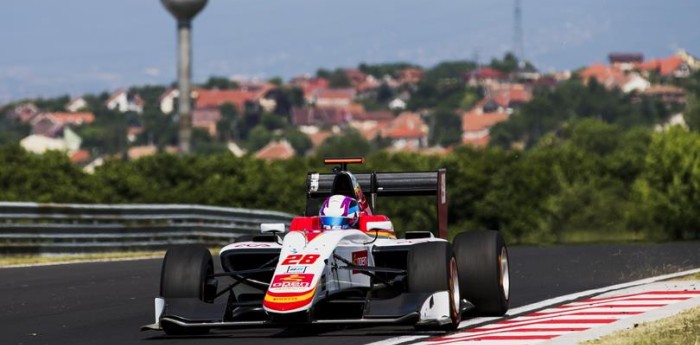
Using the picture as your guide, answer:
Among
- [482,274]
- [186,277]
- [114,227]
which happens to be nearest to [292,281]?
[186,277]

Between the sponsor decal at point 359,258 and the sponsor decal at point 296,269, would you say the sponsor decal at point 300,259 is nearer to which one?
the sponsor decal at point 296,269

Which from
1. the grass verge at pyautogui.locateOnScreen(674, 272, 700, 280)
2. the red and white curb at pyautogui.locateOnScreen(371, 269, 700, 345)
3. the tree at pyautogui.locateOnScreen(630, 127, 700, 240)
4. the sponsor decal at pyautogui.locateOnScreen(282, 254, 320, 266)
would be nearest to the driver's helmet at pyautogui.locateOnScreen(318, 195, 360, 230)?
the red and white curb at pyautogui.locateOnScreen(371, 269, 700, 345)

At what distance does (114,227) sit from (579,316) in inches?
687

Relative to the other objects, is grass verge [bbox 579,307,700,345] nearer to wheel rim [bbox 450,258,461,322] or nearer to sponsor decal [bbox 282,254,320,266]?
wheel rim [bbox 450,258,461,322]

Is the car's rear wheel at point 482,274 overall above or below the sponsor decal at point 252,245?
below

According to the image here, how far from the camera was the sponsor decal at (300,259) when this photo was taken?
44.4 feet

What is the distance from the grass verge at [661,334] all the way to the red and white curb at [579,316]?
19 cm

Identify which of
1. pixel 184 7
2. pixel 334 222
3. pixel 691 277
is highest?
pixel 184 7

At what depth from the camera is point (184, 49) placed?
98.6 m

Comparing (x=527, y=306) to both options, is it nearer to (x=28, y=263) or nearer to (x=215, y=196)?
(x=28, y=263)

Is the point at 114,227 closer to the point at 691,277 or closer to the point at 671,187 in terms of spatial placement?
the point at 691,277

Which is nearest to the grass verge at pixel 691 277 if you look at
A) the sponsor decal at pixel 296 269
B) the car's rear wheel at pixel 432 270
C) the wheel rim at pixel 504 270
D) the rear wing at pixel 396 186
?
the rear wing at pixel 396 186

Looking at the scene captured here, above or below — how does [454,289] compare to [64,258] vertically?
above

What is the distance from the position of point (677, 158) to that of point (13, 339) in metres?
37.9
